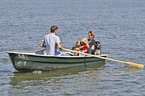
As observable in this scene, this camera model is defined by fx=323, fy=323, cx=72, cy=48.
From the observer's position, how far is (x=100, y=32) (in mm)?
28531

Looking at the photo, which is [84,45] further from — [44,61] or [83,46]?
[44,61]

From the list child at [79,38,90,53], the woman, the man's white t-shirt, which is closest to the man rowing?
the man's white t-shirt

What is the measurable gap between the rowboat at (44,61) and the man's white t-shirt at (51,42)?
342mm

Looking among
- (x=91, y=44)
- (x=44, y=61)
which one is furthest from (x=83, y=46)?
(x=44, y=61)

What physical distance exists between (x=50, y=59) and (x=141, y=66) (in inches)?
178

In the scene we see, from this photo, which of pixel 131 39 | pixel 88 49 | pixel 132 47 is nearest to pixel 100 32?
pixel 131 39

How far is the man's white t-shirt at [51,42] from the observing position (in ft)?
45.7

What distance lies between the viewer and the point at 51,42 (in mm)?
13984

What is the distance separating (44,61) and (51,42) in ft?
2.93

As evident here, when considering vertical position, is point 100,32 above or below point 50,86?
above

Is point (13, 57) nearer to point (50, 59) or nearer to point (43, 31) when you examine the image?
point (50, 59)

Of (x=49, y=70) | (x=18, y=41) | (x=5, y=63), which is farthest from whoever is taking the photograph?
(x=18, y=41)

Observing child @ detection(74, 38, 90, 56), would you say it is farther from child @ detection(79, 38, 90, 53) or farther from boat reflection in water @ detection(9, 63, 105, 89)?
boat reflection in water @ detection(9, 63, 105, 89)

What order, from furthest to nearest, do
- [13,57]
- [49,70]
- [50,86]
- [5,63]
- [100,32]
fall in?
[100,32] < [5,63] < [49,70] < [13,57] < [50,86]
